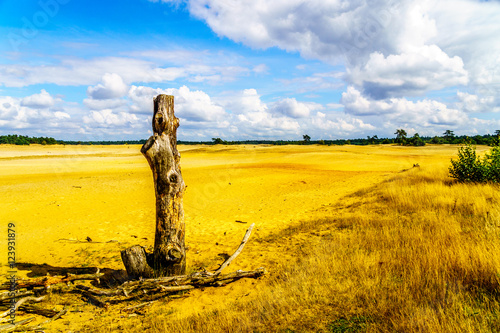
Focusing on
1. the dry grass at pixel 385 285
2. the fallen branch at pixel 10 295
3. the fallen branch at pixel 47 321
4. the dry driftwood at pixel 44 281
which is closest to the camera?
the dry grass at pixel 385 285

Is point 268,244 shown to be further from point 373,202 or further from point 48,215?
point 48,215

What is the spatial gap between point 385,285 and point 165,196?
4.37 metres

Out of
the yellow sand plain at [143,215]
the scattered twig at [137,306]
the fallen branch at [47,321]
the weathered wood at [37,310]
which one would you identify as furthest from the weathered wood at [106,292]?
the yellow sand plain at [143,215]

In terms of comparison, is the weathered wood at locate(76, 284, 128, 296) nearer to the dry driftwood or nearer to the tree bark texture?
the dry driftwood

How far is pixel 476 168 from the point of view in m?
11.2

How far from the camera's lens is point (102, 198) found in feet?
49.6

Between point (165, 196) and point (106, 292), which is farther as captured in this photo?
point (165, 196)

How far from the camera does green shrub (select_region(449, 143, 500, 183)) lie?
1081cm

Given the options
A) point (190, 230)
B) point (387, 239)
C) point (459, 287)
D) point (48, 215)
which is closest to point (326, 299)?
point (459, 287)

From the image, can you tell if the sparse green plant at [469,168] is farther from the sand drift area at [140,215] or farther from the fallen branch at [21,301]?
the fallen branch at [21,301]

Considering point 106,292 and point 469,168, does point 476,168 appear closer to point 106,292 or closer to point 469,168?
point 469,168

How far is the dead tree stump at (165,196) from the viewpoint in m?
5.64

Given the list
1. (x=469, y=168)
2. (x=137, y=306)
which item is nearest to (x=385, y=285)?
(x=137, y=306)

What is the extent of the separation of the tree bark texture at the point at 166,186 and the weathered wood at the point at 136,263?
187 millimetres
